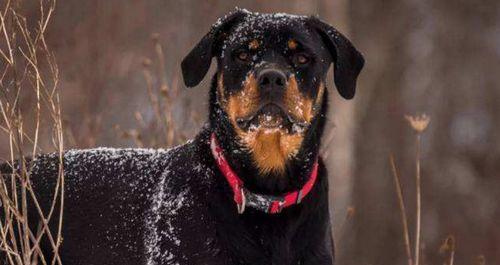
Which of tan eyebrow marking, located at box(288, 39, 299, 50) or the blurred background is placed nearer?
tan eyebrow marking, located at box(288, 39, 299, 50)

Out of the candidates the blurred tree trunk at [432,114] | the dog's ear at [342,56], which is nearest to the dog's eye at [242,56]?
the dog's ear at [342,56]

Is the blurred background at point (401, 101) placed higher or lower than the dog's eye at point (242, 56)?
lower

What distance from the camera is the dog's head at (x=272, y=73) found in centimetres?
438

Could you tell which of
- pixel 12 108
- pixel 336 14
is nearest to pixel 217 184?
pixel 12 108

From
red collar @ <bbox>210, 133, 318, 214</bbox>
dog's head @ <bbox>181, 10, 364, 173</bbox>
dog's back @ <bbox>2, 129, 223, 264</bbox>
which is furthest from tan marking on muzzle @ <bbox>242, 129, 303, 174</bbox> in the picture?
dog's back @ <bbox>2, 129, 223, 264</bbox>

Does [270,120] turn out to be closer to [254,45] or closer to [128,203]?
[254,45]

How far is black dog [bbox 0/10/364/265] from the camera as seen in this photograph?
14.4 ft

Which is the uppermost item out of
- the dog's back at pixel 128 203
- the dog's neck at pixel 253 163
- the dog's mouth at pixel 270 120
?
the dog's mouth at pixel 270 120

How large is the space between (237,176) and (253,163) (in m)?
0.10

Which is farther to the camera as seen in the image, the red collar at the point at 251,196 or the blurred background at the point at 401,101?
the blurred background at the point at 401,101

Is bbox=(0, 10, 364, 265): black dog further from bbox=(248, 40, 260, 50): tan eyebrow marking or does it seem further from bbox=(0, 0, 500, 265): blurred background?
bbox=(0, 0, 500, 265): blurred background

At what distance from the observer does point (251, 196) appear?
4.45 m

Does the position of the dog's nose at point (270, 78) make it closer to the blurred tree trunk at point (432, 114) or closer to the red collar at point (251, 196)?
the red collar at point (251, 196)

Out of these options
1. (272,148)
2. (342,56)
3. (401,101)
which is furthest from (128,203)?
(401,101)
